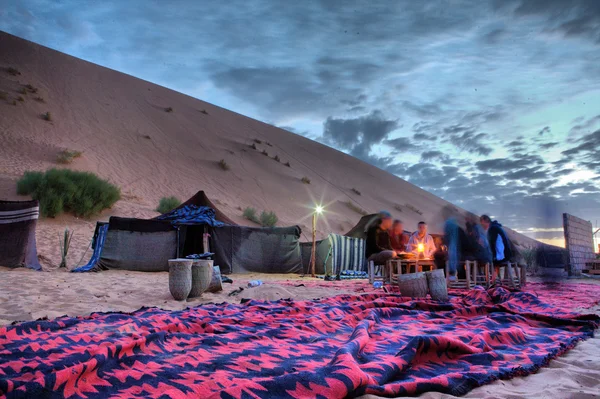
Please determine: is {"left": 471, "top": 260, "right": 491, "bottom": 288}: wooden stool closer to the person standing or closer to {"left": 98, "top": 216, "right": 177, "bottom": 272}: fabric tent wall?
the person standing

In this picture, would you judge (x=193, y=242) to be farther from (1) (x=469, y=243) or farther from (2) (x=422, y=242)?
(1) (x=469, y=243)

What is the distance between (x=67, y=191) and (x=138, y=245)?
7.58m

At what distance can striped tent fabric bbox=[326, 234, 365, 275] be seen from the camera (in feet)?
48.1

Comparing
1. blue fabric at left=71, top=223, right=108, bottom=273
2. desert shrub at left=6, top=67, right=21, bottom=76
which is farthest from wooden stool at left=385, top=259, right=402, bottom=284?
desert shrub at left=6, top=67, right=21, bottom=76

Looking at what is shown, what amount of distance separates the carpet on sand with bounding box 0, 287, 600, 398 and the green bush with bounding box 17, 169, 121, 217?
15306 millimetres

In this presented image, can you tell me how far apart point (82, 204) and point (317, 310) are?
1640 centimetres

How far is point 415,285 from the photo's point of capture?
598cm

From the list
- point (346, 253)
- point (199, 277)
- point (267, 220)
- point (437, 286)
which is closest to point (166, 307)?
point (199, 277)

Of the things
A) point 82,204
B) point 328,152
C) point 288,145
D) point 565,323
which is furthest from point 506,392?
point 328,152

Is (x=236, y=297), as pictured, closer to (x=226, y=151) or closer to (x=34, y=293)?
(x=34, y=293)

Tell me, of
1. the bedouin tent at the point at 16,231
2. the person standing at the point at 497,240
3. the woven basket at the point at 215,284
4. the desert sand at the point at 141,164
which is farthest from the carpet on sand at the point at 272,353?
the bedouin tent at the point at 16,231

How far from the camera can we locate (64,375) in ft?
6.77

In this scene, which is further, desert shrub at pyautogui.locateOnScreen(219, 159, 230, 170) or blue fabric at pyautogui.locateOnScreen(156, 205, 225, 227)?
desert shrub at pyautogui.locateOnScreen(219, 159, 230, 170)

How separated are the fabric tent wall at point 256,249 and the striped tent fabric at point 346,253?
124 cm
